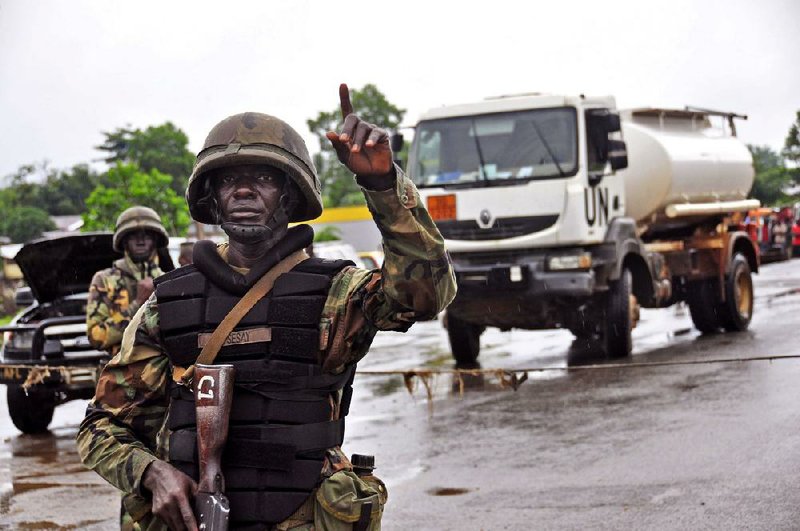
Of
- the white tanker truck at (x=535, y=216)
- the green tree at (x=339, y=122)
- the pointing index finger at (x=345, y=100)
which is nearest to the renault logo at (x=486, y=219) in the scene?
the white tanker truck at (x=535, y=216)

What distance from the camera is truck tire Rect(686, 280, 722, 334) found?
53.9 ft

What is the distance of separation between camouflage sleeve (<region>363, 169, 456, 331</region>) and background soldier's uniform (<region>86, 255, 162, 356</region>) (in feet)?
21.3

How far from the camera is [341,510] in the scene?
308 centimetres

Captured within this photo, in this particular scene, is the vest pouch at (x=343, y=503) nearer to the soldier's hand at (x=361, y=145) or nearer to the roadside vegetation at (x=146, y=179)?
the soldier's hand at (x=361, y=145)

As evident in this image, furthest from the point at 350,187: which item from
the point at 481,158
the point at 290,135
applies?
the point at 290,135

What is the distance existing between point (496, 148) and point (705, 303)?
14.7ft

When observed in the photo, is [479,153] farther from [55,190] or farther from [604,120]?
[55,190]

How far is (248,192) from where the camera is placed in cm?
330

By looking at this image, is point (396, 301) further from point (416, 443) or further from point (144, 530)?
point (416, 443)

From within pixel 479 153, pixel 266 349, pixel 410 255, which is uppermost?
pixel 479 153

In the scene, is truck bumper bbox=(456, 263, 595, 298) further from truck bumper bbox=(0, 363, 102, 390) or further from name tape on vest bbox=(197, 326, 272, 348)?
name tape on vest bbox=(197, 326, 272, 348)

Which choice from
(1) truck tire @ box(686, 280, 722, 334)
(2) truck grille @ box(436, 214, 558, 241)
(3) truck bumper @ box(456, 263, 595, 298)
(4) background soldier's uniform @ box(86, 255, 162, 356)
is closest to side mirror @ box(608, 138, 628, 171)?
(2) truck grille @ box(436, 214, 558, 241)

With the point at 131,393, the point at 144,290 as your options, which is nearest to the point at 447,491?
the point at 144,290

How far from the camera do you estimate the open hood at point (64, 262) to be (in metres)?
11.3
